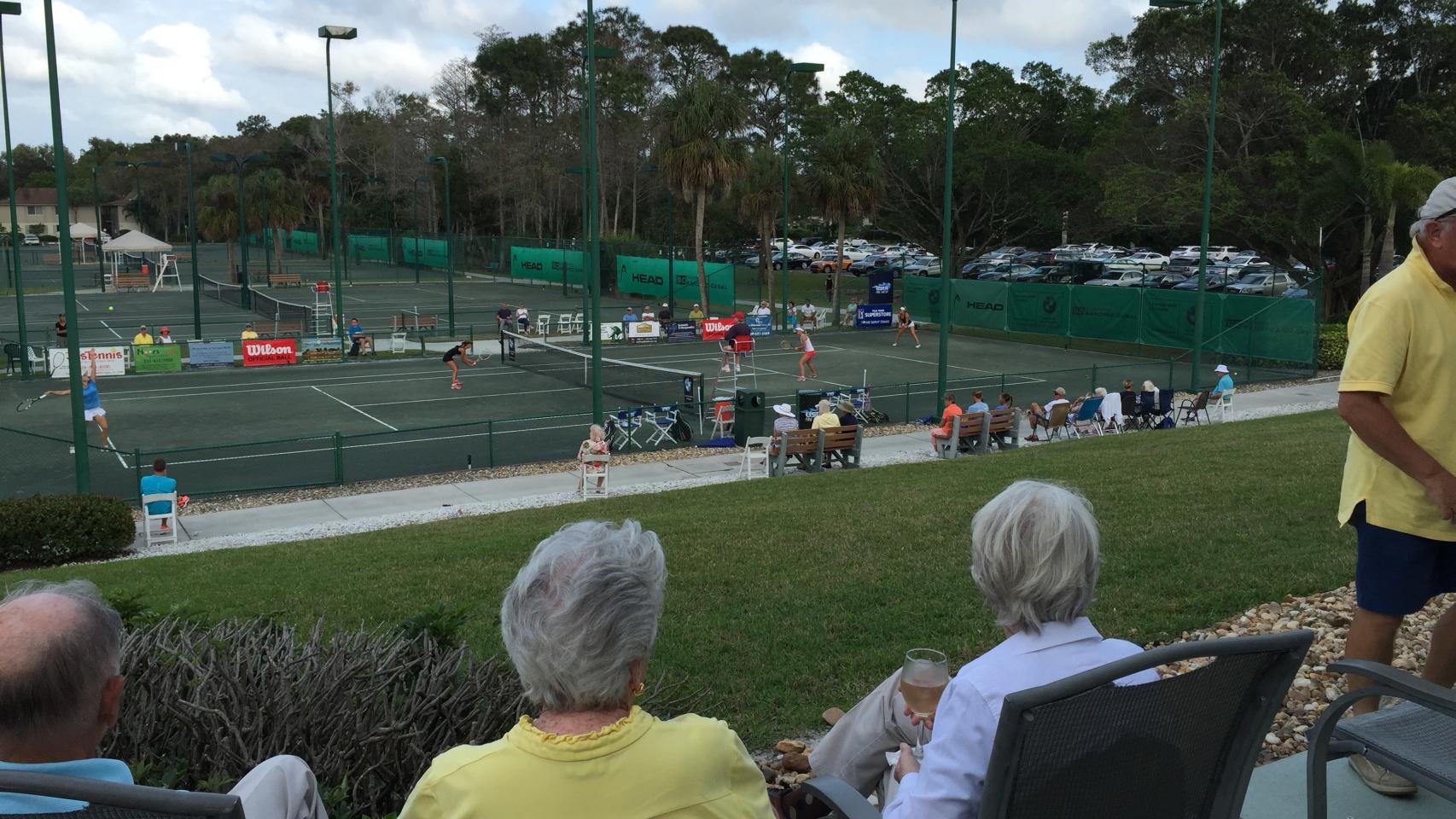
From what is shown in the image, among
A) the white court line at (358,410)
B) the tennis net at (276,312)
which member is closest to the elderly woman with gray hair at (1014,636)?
the white court line at (358,410)

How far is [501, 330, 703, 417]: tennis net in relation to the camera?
27000 millimetres

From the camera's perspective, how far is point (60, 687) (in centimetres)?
240

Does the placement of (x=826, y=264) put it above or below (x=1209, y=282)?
above

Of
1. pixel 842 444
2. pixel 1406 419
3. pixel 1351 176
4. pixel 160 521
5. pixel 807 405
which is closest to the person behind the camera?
pixel 1406 419

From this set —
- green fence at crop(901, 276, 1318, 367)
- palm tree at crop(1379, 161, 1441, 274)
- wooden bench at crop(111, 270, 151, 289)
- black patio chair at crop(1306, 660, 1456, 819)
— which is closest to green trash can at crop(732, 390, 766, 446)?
green fence at crop(901, 276, 1318, 367)

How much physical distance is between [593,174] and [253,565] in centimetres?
1429

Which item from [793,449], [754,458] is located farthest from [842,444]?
[754,458]

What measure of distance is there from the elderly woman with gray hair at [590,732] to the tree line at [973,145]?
2857 cm

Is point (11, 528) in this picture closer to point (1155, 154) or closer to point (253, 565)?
point (253, 565)

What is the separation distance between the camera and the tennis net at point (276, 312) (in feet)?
153

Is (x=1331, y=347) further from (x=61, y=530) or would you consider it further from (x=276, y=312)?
(x=276, y=312)

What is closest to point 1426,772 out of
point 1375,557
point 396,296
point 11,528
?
point 1375,557

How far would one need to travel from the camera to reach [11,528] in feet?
48.8

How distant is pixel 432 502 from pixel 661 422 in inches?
259
